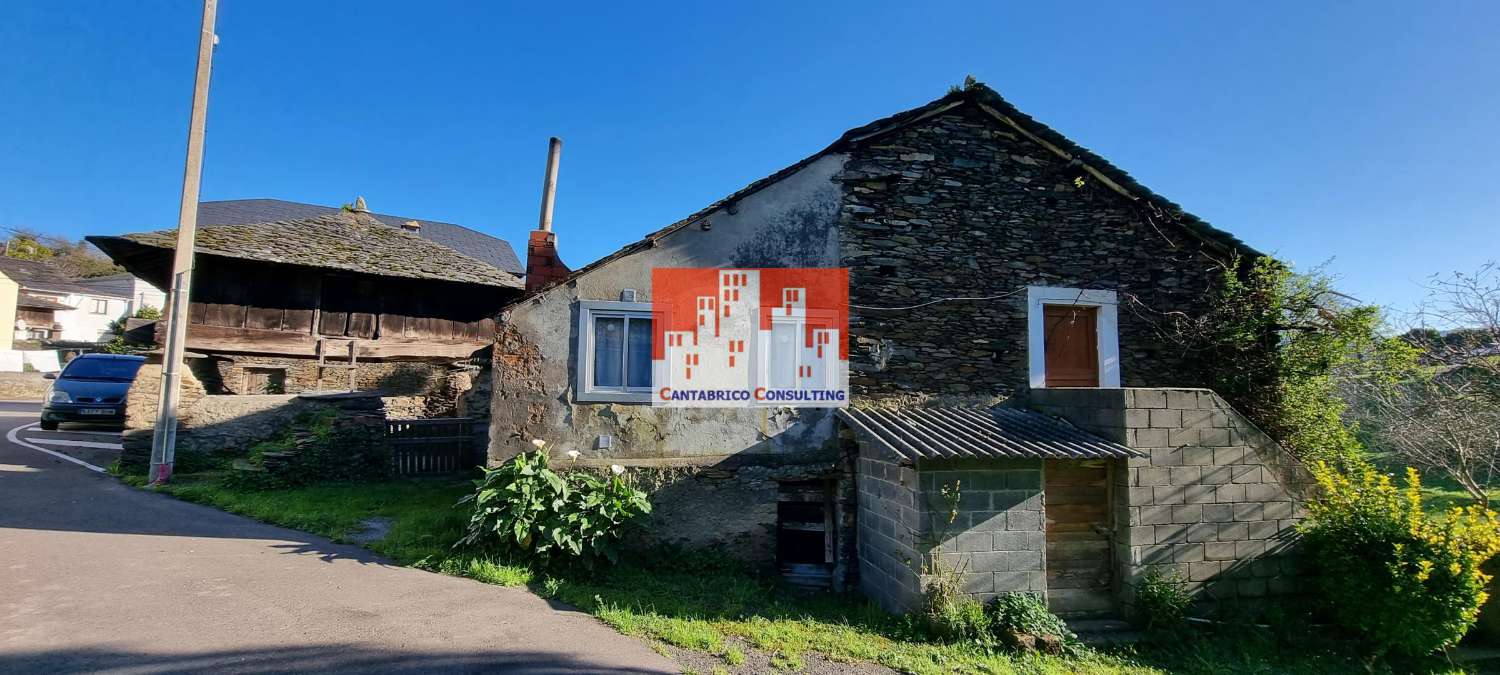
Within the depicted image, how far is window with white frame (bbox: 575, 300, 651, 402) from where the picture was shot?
298 inches

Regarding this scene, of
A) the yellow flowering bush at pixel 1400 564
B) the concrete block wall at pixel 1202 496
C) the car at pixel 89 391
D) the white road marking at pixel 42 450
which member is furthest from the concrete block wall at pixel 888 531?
the car at pixel 89 391

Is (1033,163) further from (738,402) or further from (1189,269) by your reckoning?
(738,402)

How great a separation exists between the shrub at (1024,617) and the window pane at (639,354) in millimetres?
4801

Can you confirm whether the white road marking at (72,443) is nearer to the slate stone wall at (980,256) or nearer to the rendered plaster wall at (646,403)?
the rendered plaster wall at (646,403)

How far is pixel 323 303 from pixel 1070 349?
15495 mm

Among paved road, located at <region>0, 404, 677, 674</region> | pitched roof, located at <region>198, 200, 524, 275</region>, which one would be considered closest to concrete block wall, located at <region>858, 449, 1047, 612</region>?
paved road, located at <region>0, 404, 677, 674</region>

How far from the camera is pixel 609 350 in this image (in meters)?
7.73

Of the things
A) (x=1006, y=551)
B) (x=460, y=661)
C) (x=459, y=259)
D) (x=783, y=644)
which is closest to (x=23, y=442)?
(x=459, y=259)

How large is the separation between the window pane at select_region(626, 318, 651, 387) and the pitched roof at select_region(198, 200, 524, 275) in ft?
56.1

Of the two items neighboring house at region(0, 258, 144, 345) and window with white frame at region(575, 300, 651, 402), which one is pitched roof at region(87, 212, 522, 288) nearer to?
window with white frame at region(575, 300, 651, 402)

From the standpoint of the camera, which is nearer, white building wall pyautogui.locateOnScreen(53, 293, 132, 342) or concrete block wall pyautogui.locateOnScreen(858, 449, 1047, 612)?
concrete block wall pyautogui.locateOnScreen(858, 449, 1047, 612)

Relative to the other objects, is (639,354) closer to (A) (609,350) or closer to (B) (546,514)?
(A) (609,350)

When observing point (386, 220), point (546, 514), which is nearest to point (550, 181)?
point (546, 514)

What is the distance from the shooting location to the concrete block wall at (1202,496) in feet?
22.2
